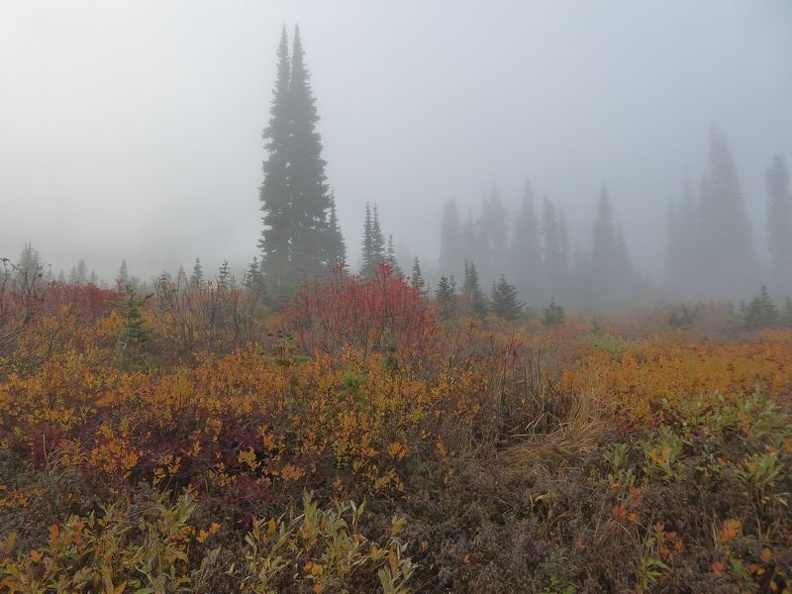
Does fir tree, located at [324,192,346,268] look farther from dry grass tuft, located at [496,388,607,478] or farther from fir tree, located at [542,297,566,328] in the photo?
dry grass tuft, located at [496,388,607,478]

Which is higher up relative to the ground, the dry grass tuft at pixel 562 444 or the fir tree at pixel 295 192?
the fir tree at pixel 295 192

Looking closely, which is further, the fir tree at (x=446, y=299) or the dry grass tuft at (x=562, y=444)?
the fir tree at (x=446, y=299)

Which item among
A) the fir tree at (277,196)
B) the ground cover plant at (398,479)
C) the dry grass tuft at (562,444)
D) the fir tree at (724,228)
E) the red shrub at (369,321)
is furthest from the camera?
the fir tree at (724,228)

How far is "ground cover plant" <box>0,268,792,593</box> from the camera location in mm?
1995

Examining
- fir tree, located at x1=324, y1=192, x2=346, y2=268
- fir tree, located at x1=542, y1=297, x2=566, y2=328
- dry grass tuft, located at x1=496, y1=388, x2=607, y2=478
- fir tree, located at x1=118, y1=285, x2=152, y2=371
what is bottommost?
dry grass tuft, located at x1=496, y1=388, x2=607, y2=478

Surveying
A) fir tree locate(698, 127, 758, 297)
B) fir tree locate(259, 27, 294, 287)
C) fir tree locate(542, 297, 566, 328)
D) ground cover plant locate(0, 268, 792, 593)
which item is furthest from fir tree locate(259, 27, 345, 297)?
fir tree locate(698, 127, 758, 297)

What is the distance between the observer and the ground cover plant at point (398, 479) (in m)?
2.00

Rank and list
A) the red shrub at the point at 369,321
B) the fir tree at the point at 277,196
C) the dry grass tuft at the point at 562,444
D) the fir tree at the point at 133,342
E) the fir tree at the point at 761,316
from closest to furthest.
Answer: the dry grass tuft at the point at 562,444, the fir tree at the point at 133,342, the red shrub at the point at 369,321, the fir tree at the point at 761,316, the fir tree at the point at 277,196

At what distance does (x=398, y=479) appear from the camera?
278 cm

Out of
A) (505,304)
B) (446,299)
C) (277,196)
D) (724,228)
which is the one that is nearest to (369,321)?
(446,299)

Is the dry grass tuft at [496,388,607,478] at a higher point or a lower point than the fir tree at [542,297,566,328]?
lower

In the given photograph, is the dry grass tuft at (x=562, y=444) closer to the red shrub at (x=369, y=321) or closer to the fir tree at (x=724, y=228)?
the red shrub at (x=369, y=321)

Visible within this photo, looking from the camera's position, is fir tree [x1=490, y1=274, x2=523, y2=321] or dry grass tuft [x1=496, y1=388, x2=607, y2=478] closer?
dry grass tuft [x1=496, y1=388, x2=607, y2=478]

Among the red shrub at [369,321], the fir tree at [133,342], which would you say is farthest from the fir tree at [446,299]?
the fir tree at [133,342]
